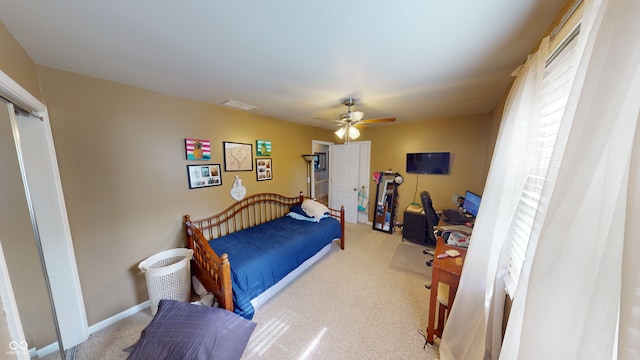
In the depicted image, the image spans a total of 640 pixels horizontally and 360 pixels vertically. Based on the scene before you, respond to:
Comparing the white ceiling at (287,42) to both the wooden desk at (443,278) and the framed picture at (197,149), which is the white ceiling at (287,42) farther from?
the wooden desk at (443,278)

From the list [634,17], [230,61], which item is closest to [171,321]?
[230,61]

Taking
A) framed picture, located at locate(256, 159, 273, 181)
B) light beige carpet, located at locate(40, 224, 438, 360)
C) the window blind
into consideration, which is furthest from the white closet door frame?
the window blind

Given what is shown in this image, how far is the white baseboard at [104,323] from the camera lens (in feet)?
4.79

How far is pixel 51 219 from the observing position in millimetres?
1523

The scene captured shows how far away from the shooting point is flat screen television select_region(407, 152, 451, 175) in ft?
11.1

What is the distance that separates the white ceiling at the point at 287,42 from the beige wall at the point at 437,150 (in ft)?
4.47

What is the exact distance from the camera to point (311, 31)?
1.11 metres

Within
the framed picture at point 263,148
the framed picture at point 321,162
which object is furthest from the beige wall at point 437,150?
the framed picture at point 263,148

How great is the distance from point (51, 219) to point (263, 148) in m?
2.17

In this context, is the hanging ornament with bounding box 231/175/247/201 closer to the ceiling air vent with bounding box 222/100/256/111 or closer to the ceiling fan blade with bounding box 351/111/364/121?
the ceiling air vent with bounding box 222/100/256/111

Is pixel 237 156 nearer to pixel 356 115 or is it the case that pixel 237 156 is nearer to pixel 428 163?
pixel 356 115

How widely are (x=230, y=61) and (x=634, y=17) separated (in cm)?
181

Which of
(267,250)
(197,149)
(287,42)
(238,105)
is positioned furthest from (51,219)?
(287,42)

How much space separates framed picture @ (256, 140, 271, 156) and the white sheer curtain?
3012mm
